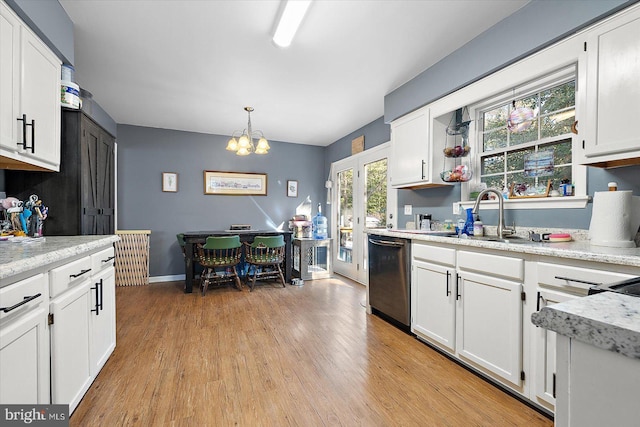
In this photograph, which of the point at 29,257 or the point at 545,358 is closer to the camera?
the point at 29,257

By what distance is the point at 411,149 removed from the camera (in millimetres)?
3123

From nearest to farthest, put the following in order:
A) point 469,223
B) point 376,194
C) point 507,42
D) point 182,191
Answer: point 507,42 < point 469,223 < point 376,194 < point 182,191

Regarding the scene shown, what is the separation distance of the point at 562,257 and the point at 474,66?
1686 millimetres

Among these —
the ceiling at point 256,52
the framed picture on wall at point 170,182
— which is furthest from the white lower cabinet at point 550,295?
the framed picture on wall at point 170,182

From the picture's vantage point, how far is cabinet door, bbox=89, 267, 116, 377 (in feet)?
6.03

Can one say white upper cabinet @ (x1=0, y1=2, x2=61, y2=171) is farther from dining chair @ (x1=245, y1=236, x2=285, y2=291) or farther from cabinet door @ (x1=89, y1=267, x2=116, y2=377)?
dining chair @ (x1=245, y1=236, x2=285, y2=291)

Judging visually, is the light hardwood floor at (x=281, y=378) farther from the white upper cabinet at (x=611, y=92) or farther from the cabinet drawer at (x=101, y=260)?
the white upper cabinet at (x=611, y=92)

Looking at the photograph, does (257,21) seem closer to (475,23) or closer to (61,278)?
(475,23)

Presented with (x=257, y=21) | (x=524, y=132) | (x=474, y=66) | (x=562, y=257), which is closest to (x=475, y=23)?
(x=474, y=66)

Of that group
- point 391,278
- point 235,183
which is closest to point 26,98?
point 391,278

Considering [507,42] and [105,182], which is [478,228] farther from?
[105,182]

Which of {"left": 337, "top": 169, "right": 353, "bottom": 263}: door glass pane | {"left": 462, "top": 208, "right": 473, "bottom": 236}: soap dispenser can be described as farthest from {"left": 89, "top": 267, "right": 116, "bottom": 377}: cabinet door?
{"left": 337, "top": 169, "right": 353, "bottom": 263}: door glass pane

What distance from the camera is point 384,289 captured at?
9.80 ft

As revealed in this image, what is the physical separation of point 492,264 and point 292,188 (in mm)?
4201
